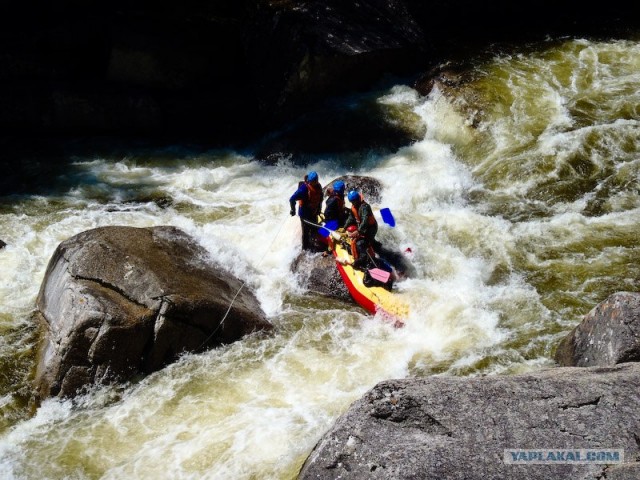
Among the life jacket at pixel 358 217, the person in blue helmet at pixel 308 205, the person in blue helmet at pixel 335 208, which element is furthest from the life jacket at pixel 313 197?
the life jacket at pixel 358 217

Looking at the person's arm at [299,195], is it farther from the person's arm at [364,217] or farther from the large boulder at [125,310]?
the large boulder at [125,310]

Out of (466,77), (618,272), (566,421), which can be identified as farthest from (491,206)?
(566,421)

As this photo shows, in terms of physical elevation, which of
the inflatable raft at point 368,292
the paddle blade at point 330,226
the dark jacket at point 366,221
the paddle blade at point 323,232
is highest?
the dark jacket at point 366,221

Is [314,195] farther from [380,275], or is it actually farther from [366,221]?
[380,275]

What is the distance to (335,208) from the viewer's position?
813 cm

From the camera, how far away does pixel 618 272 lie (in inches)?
295

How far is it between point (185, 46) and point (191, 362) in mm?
7862

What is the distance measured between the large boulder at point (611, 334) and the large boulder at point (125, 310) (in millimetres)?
3254

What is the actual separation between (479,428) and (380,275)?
3.67 meters

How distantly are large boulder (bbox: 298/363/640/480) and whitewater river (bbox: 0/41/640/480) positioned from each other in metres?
1.36

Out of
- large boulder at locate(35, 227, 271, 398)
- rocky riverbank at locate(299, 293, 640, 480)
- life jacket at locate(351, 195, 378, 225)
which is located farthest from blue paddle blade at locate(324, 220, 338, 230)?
rocky riverbank at locate(299, 293, 640, 480)

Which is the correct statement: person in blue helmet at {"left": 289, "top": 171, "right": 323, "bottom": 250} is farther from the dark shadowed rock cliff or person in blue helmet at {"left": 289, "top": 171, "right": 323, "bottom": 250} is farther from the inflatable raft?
the dark shadowed rock cliff

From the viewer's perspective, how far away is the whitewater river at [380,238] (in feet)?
18.5

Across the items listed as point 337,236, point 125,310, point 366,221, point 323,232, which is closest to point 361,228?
point 366,221
